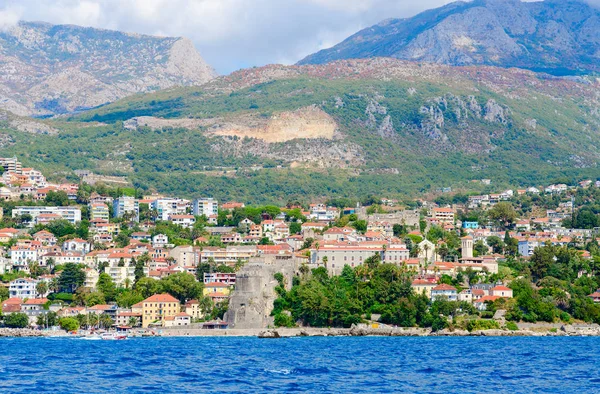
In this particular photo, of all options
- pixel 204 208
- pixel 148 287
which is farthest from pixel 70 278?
pixel 204 208

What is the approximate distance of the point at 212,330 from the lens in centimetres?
9238

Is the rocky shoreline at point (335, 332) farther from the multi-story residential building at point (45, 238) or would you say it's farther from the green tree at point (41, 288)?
the multi-story residential building at point (45, 238)

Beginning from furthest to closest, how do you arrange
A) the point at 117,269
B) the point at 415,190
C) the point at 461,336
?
the point at 415,190 < the point at 117,269 < the point at 461,336

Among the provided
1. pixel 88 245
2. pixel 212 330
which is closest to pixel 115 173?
pixel 88 245

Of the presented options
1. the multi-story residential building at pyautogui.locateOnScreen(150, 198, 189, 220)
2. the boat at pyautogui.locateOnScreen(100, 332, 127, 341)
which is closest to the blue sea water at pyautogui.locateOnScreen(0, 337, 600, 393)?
the boat at pyautogui.locateOnScreen(100, 332, 127, 341)

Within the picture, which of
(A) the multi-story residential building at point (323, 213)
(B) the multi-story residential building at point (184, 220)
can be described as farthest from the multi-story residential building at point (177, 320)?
(B) the multi-story residential building at point (184, 220)

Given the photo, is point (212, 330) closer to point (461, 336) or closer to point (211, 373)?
point (461, 336)

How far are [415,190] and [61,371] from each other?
11936 cm

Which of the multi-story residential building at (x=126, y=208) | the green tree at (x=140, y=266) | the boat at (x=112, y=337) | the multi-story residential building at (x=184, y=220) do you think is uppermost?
the multi-story residential building at (x=126, y=208)

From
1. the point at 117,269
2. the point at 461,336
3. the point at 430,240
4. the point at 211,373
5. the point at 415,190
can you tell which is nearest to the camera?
the point at 211,373

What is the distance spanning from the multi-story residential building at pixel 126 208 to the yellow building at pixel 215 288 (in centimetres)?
3304

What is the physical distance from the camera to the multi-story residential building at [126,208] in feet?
442

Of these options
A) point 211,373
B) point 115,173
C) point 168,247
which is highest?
point 115,173

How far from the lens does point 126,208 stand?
137375 mm
